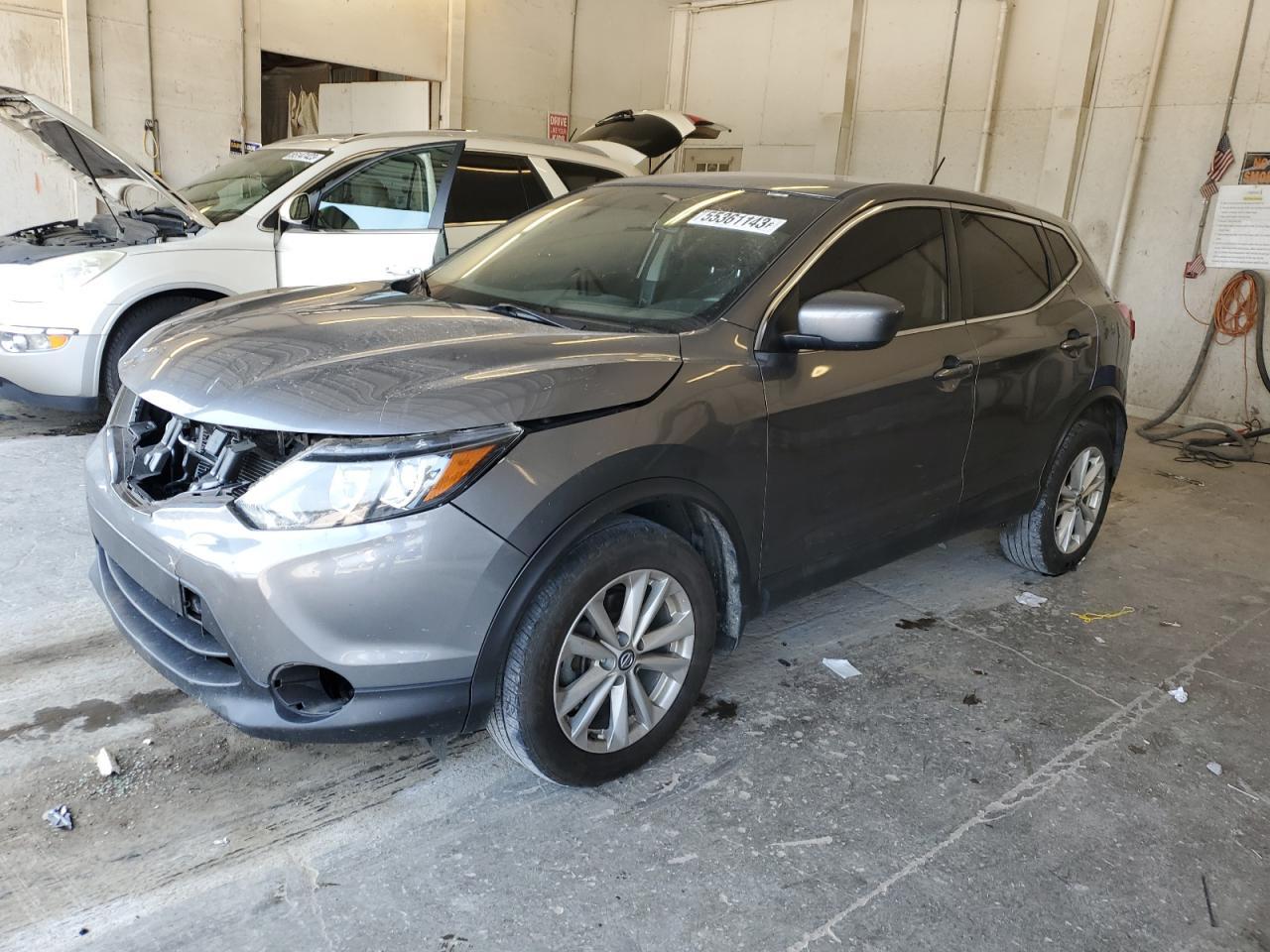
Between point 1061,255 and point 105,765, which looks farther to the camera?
point 1061,255

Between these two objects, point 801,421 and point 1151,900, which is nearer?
point 1151,900

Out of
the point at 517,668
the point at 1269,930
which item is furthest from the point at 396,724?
the point at 1269,930

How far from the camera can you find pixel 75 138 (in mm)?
4777

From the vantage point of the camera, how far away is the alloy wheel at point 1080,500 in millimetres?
4117

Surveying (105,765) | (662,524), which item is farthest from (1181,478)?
(105,765)

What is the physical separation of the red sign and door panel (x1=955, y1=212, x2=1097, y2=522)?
8387mm

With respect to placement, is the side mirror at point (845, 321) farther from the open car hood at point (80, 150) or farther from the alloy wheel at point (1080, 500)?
the open car hood at point (80, 150)

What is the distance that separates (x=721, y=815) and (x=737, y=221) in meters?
1.74

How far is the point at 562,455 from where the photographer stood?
214cm

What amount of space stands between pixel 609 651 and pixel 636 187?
70.9 inches

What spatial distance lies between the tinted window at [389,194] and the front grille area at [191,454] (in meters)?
3.29

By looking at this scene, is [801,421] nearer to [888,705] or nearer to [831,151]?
[888,705]

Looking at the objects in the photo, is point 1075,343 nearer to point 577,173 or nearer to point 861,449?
point 861,449

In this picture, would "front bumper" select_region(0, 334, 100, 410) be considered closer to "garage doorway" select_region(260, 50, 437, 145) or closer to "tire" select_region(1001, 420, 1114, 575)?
"tire" select_region(1001, 420, 1114, 575)
